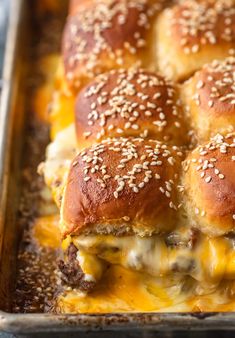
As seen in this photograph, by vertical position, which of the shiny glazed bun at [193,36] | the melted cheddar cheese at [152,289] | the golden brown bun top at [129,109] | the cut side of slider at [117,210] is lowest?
the melted cheddar cheese at [152,289]

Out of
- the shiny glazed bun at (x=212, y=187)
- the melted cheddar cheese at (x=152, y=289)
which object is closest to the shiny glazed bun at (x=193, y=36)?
the shiny glazed bun at (x=212, y=187)

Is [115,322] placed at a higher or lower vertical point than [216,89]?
lower

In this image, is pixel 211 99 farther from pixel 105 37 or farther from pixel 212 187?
pixel 105 37

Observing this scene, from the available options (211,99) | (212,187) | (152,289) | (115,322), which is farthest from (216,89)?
(115,322)

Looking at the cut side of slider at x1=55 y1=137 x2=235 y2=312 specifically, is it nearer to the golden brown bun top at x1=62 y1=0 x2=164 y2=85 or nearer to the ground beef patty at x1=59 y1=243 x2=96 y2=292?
the ground beef patty at x1=59 y1=243 x2=96 y2=292

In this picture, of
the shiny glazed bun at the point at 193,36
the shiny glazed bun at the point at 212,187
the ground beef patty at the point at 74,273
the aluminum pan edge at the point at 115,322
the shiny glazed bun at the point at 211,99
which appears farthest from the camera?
the shiny glazed bun at the point at 193,36

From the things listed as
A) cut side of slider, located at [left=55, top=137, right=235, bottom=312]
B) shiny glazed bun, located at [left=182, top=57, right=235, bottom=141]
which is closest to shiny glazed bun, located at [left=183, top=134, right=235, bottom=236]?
cut side of slider, located at [left=55, top=137, right=235, bottom=312]

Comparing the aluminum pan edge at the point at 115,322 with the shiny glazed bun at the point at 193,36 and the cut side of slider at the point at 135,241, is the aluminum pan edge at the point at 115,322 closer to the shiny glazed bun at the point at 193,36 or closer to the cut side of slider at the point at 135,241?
the cut side of slider at the point at 135,241

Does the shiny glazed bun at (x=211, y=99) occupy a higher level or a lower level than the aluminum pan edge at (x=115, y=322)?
higher
